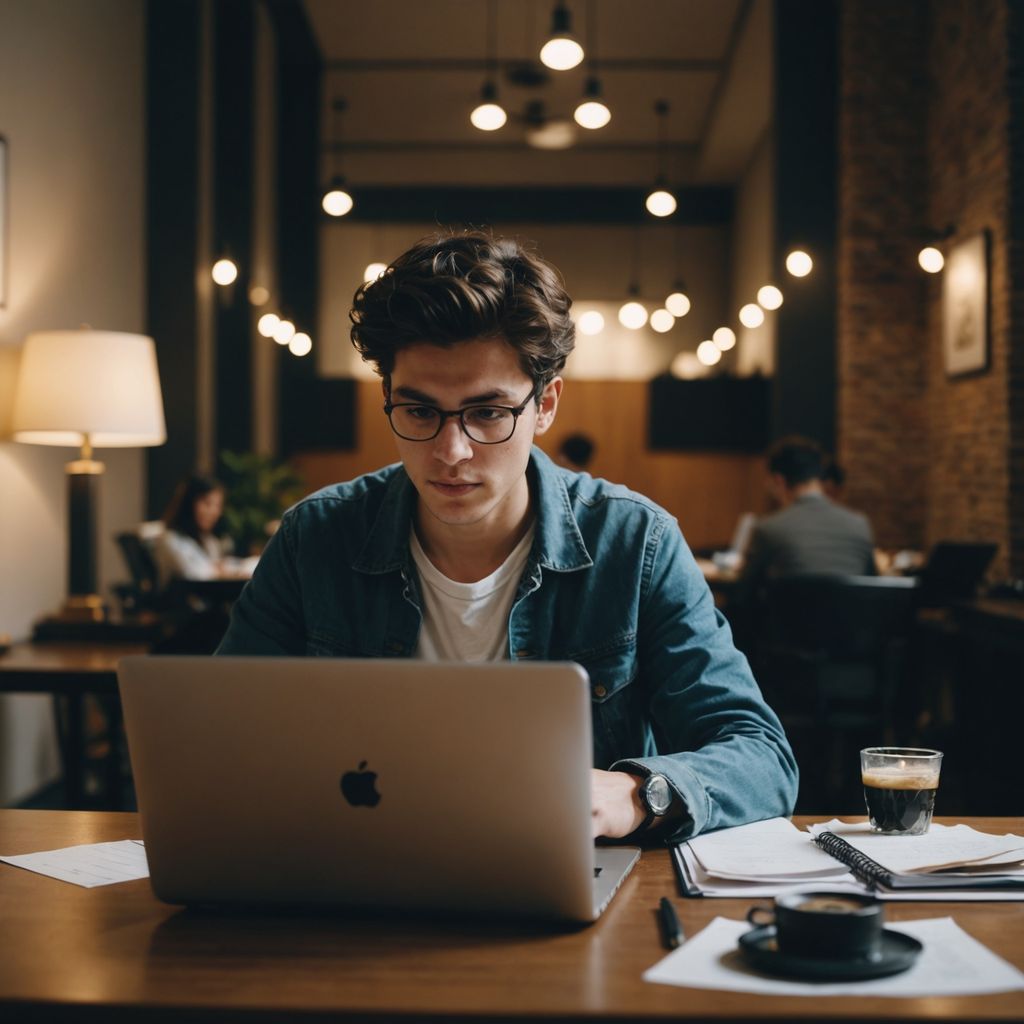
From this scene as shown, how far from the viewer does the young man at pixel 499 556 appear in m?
1.42

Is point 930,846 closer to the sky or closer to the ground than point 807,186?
closer to the ground

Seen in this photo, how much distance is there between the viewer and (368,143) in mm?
11367

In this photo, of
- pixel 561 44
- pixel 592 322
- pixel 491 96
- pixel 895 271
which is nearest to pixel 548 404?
pixel 561 44

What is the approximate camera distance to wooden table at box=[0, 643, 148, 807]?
2.69 metres

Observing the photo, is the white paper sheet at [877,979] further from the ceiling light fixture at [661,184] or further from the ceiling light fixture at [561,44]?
the ceiling light fixture at [661,184]

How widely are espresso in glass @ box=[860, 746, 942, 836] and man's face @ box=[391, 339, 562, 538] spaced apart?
1.86 feet

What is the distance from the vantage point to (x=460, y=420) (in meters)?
1.43

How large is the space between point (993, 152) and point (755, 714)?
564cm

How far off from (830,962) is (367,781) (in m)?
0.39

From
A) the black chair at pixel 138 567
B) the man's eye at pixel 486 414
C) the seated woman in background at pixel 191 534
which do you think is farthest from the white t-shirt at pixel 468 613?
the seated woman in background at pixel 191 534

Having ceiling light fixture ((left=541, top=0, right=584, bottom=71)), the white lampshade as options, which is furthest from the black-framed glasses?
ceiling light fixture ((left=541, top=0, right=584, bottom=71))

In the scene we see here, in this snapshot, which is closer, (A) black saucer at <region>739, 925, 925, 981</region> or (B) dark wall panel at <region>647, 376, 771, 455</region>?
(A) black saucer at <region>739, 925, 925, 981</region>

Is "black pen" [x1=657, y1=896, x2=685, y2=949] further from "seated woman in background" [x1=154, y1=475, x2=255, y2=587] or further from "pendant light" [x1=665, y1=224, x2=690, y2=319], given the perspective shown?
"pendant light" [x1=665, y1=224, x2=690, y2=319]

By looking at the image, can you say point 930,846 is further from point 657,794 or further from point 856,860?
point 657,794
